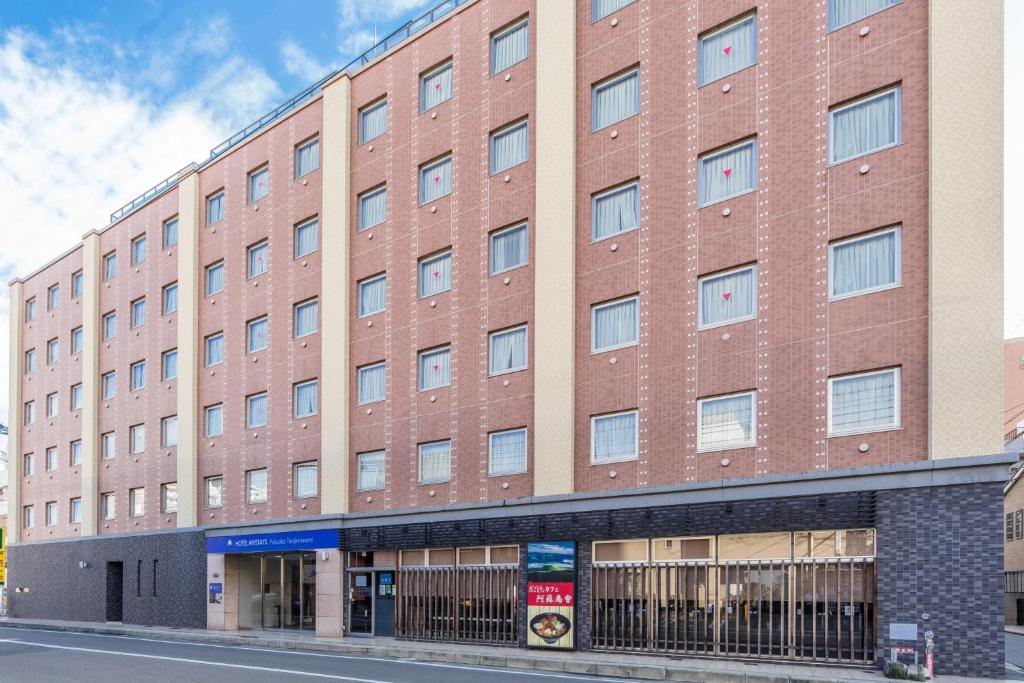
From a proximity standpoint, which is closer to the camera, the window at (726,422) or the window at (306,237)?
the window at (726,422)

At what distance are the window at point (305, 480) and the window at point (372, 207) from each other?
27.1 ft

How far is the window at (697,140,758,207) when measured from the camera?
797 inches

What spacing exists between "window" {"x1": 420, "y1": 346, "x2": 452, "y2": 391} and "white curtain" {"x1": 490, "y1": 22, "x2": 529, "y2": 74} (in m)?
8.26

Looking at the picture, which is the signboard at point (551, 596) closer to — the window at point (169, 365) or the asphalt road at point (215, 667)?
the asphalt road at point (215, 667)

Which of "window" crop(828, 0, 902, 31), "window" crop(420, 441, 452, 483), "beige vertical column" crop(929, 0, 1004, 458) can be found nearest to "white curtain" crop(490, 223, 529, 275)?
"window" crop(420, 441, 452, 483)

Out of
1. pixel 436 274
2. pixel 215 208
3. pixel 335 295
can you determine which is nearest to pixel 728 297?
pixel 436 274

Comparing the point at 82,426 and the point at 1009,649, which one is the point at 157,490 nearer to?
the point at 82,426

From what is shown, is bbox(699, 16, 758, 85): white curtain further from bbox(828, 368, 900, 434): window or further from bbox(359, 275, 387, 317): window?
bbox(359, 275, 387, 317): window

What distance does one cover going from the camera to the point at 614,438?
22062 millimetres

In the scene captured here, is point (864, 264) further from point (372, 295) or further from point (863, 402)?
point (372, 295)

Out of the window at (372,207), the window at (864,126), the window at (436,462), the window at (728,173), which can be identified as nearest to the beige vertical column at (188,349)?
the window at (372,207)

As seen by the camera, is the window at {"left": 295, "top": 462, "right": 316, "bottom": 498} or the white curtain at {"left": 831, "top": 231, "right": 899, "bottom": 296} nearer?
the white curtain at {"left": 831, "top": 231, "right": 899, "bottom": 296}

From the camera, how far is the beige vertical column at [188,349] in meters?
35.3

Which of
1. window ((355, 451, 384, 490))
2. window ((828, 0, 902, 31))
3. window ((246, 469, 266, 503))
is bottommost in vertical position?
window ((246, 469, 266, 503))
